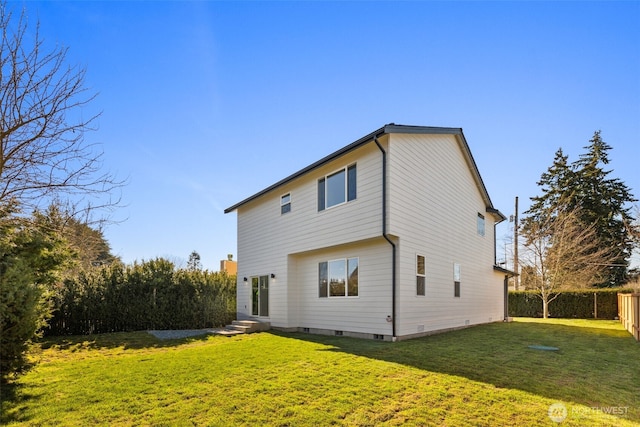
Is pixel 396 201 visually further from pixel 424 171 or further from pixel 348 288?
pixel 348 288

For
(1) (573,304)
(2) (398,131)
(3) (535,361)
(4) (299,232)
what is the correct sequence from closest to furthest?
(3) (535,361), (2) (398,131), (4) (299,232), (1) (573,304)

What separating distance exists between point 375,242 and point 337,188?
87.2 inches

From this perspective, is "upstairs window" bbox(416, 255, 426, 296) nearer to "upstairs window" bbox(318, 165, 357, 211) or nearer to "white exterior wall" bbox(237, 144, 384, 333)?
"white exterior wall" bbox(237, 144, 384, 333)

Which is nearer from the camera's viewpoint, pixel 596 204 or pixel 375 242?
pixel 375 242

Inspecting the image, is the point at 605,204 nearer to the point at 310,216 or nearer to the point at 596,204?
the point at 596,204

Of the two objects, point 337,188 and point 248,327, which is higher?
point 337,188

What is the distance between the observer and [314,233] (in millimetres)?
12562

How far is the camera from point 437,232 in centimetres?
1266

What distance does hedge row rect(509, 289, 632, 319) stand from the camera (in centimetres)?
2070

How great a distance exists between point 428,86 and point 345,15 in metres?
3.58

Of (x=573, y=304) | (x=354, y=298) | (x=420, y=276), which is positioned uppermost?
(x=420, y=276)

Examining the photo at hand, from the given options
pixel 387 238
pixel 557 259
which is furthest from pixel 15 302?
pixel 557 259

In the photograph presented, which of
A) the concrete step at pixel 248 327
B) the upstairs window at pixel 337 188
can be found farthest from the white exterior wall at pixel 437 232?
the concrete step at pixel 248 327

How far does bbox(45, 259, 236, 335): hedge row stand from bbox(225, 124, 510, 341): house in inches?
67.5
